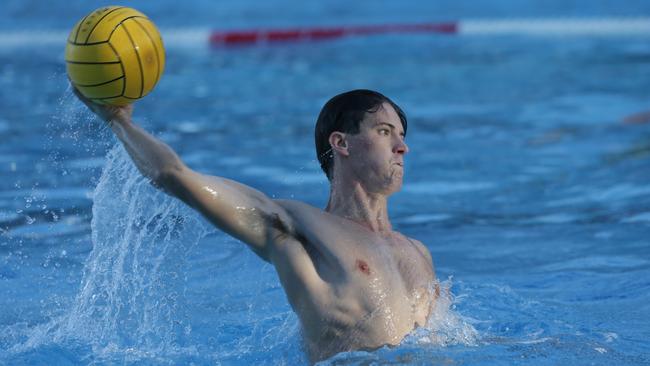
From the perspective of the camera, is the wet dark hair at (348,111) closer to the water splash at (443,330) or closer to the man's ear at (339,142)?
the man's ear at (339,142)

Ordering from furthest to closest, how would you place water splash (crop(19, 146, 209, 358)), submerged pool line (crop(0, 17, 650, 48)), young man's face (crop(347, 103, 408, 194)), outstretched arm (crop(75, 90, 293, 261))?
submerged pool line (crop(0, 17, 650, 48))
water splash (crop(19, 146, 209, 358))
young man's face (crop(347, 103, 408, 194))
outstretched arm (crop(75, 90, 293, 261))

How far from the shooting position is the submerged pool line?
39.1 ft

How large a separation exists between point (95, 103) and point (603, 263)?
99.6 inches

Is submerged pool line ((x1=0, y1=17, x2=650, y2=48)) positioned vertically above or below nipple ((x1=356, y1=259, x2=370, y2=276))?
above

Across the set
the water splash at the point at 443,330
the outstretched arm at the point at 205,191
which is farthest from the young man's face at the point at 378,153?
the water splash at the point at 443,330

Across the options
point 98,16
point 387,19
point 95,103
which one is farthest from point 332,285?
point 387,19

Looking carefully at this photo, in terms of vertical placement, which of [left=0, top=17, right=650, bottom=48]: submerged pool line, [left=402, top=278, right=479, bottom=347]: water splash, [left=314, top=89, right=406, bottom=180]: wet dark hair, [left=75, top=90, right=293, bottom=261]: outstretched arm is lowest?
[left=402, top=278, right=479, bottom=347]: water splash

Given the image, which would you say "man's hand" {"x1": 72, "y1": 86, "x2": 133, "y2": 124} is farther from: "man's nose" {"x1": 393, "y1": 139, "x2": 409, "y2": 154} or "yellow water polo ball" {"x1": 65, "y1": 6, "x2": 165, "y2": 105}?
"man's nose" {"x1": 393, "y1": 139, "x2": 409, "y2": 154}

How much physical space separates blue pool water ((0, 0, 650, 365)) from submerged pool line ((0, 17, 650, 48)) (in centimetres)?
37

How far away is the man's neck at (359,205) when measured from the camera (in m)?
2.97

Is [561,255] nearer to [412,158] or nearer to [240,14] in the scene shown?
[412,158]

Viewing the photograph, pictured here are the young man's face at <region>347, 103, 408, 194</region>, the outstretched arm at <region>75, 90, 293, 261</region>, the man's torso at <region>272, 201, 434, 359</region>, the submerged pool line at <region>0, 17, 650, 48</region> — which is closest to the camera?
the outstretched arm at <region>75, 90, 293, 261</region>

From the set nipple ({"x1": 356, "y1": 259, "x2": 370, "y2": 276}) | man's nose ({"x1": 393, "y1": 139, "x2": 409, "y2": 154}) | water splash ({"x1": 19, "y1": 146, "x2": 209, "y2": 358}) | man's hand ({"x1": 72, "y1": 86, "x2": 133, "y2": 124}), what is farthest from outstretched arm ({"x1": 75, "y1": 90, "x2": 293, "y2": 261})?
water splash ({"x1": 19, "y1": 146, "x2": 209, "y2": 358})

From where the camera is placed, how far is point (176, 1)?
48.4ft
